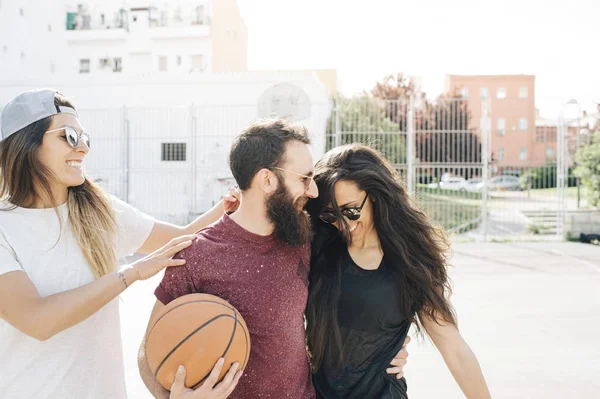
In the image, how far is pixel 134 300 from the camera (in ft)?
27.2

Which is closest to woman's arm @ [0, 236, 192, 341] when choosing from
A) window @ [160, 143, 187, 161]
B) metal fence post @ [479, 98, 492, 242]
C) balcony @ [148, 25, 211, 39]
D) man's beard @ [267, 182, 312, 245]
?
man's beard @ [267, 182, 312, 245]

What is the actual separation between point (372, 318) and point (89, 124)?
677 inches

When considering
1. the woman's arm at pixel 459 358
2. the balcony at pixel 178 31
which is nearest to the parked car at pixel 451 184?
the woman's arm at pixel 459 358

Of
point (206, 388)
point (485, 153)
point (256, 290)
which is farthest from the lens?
point (485, 153)

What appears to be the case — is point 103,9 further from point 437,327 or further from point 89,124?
point 437,327

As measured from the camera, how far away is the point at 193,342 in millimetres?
2018

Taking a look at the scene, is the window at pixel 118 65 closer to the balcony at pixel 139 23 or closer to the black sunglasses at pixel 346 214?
the balcony at pixel 139 23

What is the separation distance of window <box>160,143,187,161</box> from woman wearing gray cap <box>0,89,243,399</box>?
15.8 metres

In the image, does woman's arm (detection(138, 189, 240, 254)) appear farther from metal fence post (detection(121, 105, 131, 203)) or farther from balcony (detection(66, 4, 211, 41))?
balcony (detection(66, 4, 211, 41))

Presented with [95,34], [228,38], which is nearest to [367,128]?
[228,38]

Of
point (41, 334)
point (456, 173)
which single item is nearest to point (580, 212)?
point (456, 173)

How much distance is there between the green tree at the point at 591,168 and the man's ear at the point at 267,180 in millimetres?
14647

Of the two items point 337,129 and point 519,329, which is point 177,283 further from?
point 337,129

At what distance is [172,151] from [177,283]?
53.9 feet
